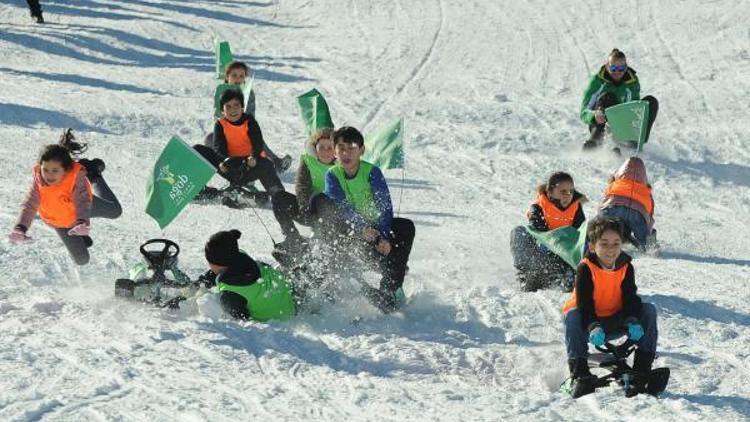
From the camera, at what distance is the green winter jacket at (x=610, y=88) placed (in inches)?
539

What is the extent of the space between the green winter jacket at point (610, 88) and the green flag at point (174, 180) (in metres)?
6.95

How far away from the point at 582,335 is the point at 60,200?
4.36 m

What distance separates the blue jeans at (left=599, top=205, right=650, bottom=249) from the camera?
372 inches

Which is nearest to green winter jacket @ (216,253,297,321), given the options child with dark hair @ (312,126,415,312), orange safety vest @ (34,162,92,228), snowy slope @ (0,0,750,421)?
snowy slope @ (0,0,750,421)

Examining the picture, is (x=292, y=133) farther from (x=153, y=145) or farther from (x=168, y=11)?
(x=168, y=11)

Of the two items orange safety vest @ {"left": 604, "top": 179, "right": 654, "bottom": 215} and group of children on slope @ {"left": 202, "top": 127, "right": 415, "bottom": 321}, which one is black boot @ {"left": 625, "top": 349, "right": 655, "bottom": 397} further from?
orange safety vest @ {"left": 604, "top": 179, "right": 654, "bottom": 215}

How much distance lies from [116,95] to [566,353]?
451 inches

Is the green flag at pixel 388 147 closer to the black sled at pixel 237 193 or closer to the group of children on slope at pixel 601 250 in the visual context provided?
the group of children on slope at pixel 601 250

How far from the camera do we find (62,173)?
8.45m

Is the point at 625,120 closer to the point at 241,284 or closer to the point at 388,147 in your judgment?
the point at 388,147

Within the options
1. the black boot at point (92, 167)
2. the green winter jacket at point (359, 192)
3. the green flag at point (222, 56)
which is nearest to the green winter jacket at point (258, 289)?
the green winter jacket at point (359, 192)

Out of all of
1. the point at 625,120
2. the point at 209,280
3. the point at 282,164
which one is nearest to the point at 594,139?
the point at 625,120

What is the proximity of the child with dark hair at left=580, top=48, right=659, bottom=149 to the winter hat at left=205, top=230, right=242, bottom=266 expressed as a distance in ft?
23.9

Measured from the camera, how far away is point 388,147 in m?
9.70
